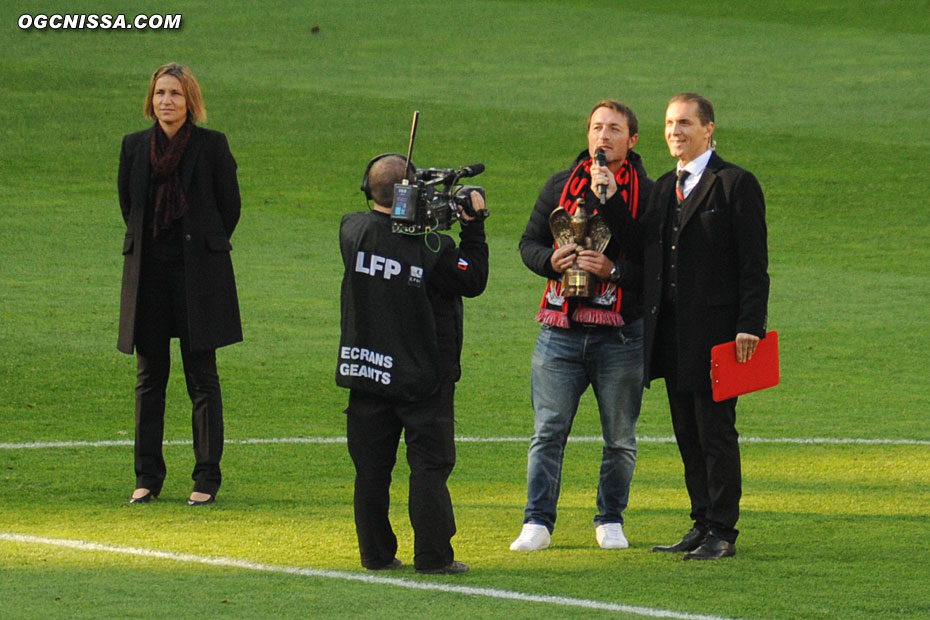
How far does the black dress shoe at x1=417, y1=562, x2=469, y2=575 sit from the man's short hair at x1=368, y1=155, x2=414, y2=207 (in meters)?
1.48

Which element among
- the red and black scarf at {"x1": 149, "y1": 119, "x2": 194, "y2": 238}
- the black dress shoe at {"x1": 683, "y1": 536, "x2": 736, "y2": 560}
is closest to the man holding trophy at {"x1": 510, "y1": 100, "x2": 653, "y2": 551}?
the black dress shoe at {"x1": 683, "y1": 536, "x2": 736, "y2": 560}

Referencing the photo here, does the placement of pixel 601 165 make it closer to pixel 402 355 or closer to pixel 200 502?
pixel 402 355

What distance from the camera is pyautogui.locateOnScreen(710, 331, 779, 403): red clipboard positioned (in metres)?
6.89

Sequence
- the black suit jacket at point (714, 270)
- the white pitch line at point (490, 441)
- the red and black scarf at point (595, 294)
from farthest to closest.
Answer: the white pitch line at point (490, 441), the red and black scarf at point (595, 294), the black suit jacket at point (714, 270)

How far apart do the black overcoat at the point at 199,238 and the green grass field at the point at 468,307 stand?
0.89 meters

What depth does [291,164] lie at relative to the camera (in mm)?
22891

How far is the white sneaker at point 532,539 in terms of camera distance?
7234mm

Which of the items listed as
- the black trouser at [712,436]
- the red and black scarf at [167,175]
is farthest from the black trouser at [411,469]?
the red and black scarf at [167,175]

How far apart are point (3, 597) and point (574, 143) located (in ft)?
61.5

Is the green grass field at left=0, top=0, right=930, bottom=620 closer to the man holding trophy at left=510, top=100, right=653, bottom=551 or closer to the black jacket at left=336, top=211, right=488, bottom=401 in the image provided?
the man holding trophy at left=510, top=100, right=653, bottom=551

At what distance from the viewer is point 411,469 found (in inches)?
267

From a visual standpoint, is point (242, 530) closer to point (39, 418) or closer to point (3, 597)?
point (3, 597)

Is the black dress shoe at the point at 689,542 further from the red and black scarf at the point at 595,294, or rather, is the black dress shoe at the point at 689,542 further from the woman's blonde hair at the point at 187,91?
the woman's blonde hair at the point at 187,91

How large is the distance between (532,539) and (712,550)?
0.77m
